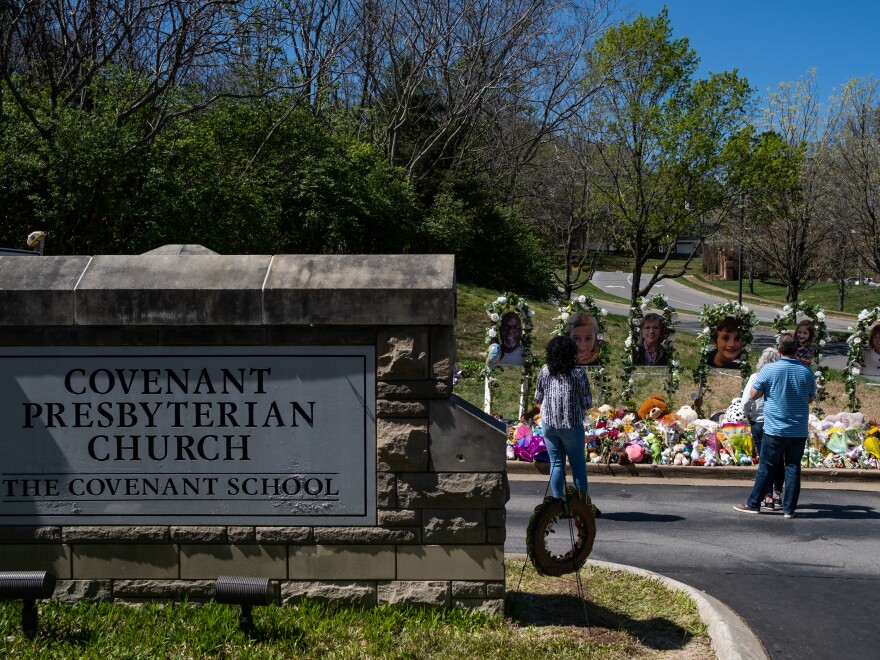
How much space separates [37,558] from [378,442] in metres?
2.00

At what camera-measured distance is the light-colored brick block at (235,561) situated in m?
5.05

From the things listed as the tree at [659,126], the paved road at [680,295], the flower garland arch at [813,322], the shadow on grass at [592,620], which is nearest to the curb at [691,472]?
the flower garland arch at [813,322]

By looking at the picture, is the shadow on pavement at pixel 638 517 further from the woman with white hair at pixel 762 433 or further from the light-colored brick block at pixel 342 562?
the light-colored brick block at pixel 342 562

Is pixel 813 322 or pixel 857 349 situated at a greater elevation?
pixel 813 322

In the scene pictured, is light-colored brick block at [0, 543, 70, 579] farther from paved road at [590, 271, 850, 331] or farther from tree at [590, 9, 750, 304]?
paved road at [590, 271, 850, 331]

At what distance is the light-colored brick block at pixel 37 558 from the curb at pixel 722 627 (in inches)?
142

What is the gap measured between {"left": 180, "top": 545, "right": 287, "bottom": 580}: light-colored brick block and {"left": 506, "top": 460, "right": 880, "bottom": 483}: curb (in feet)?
17.6

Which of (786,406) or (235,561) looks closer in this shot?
(235,561)

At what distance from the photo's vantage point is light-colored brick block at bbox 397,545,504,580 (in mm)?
5035

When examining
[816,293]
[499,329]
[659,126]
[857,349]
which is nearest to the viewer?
[499,329]

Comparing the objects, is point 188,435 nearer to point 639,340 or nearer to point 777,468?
point 777,468

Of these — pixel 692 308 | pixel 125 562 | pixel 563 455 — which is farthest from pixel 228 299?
pixel 692 308

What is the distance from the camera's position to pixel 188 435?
Answer: 5.07 metres

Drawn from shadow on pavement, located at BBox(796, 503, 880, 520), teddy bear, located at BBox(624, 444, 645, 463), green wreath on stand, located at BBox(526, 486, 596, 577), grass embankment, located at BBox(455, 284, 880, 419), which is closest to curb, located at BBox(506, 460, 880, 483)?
teddy bear, located at BBox(624, 444, 645, 463)
